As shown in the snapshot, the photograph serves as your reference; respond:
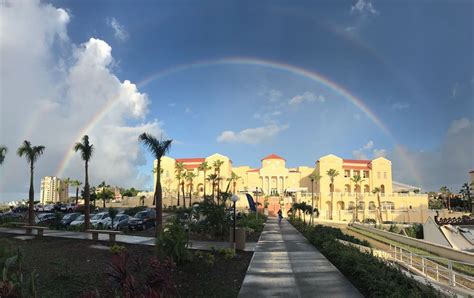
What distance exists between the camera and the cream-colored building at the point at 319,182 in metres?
100

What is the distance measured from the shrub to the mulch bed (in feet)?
1.04

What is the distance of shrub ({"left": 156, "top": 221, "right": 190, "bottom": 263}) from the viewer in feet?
37.7

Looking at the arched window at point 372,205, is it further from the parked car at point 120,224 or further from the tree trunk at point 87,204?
the tree trunk at point 87,204

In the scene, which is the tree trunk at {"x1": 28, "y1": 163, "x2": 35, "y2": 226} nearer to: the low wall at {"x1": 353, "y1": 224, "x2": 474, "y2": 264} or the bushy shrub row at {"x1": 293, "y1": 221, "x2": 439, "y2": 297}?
the bushy shrub row at {"x1": 293, "y1": 221, "x2": 439, "y2": 297}

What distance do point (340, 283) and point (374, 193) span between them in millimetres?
98646

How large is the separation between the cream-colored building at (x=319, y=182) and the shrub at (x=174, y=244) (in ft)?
279

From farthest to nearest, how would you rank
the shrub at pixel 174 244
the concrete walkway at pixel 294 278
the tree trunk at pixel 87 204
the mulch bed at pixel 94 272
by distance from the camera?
the tree trunk at pixel 87 204 → the shrub at pixel 174 244 → the concrete walkway at pixel 294 278 → the mulch bed at pixel 94 272

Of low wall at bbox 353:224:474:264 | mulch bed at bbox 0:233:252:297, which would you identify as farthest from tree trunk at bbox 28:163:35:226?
low wall at bbox 353:224:474:264

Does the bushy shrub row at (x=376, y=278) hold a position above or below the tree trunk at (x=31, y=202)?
below

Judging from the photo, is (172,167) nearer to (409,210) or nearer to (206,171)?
(206,171)

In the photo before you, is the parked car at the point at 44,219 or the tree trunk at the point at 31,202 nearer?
the tree trunk at the point at 31,202

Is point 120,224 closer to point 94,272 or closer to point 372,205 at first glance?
point 94,272

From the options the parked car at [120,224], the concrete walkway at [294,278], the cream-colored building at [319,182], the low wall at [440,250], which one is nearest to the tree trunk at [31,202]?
the parked car at [120,224]

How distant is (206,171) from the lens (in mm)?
119625
